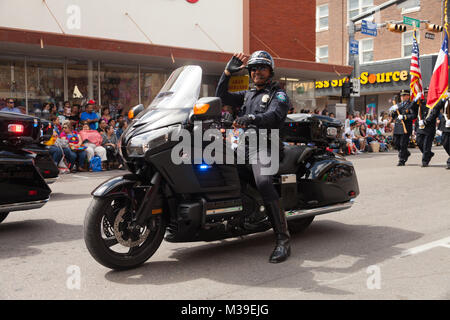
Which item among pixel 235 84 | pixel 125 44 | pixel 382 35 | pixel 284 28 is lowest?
pixel 235 84

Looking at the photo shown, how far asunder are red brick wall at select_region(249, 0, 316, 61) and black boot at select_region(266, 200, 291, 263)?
1740 cm

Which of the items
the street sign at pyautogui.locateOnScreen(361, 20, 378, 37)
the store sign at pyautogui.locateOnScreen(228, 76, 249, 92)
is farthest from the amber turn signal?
Result: the street sign at pyautogui.locateOnScreen(361, 20, 378, 37)

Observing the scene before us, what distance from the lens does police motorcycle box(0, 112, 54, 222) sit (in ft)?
17.9

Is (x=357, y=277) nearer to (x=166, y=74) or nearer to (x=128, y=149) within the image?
(x=128, y=149)

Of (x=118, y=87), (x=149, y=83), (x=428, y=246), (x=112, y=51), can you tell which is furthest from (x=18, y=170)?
(x=149, y=83)

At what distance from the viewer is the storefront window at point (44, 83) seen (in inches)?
639

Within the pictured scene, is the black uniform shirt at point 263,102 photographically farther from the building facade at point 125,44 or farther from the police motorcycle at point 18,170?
the building facade at point 125,44

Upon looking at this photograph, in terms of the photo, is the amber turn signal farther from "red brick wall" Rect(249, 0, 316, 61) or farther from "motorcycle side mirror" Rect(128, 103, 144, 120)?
"red brick wall" Rect(249, 0, 316, 61)

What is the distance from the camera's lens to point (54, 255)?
4676mm

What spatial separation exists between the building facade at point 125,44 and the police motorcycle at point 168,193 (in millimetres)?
10929

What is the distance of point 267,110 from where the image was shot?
4492 millimetres

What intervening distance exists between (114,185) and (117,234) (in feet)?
1.35

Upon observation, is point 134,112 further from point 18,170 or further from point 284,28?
point 284,28
